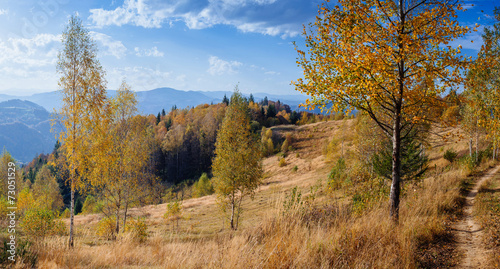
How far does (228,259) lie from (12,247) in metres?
6.41

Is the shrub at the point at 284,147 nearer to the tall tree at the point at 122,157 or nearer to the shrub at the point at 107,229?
the tall tree at the point at 122,157

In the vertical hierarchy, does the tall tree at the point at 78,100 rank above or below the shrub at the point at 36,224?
above

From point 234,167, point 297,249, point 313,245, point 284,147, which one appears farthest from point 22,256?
point 284,147

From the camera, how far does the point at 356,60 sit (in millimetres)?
6309

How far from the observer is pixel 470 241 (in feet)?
21.4

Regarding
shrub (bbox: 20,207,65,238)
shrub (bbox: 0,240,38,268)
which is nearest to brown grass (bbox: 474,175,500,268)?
shrub (bbox: 0,240,38,268)

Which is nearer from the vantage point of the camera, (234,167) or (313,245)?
(313,245)

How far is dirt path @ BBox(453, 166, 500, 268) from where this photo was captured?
205 inches

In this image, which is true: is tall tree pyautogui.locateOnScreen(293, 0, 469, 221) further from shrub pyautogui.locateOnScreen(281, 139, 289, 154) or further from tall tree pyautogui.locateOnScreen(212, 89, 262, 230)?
shrub pyautogui.locateOnScreen(281, 139, 289, 154)

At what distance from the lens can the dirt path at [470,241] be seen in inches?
205

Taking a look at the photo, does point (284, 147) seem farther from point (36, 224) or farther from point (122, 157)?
point (36, 224)

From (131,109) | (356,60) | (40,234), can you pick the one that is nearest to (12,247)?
(40,234)

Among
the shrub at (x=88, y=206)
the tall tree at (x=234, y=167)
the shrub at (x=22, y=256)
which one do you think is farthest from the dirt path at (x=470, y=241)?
the shrub at (x=88, y=206)

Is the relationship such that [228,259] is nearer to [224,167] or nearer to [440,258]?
[440,258]
